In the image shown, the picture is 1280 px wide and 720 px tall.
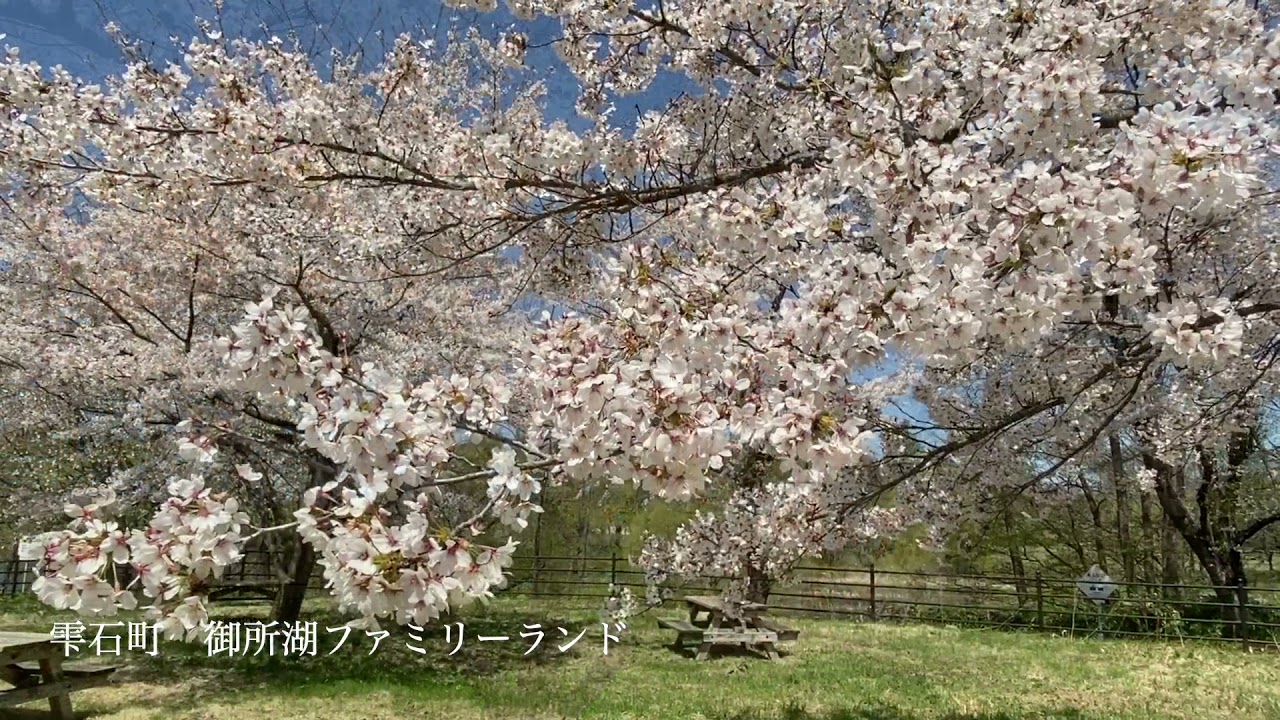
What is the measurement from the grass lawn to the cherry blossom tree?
56.5 inches

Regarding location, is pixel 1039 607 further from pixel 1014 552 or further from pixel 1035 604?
pixel 1014 552

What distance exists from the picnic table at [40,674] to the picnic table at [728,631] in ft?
18.3

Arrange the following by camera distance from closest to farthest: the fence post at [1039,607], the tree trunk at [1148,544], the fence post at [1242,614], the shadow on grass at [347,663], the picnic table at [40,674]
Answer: the picnic table at [40,674]
the shadow on grass at [347,663]
the fence post at [1242,614]
the fence post at [1039,607]
the tree trunk at [1148,544]

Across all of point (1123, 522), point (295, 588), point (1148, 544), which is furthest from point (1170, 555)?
point (295, 588)

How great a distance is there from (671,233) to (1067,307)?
6.81ft

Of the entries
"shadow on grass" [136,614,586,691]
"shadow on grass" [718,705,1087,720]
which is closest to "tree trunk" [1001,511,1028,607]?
"shadow on grass" [136,614,586,691]

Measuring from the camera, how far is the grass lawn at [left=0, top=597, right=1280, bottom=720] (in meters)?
6.12

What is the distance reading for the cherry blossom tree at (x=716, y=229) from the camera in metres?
2.24

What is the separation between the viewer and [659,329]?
2660 mm

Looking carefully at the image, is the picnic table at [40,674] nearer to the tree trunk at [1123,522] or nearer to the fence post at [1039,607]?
the fence post at [1039,607]

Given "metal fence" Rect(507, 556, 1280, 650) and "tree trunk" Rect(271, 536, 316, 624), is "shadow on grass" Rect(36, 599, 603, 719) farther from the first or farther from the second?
"metal fence" Rect(507, 556, 1280, 650)

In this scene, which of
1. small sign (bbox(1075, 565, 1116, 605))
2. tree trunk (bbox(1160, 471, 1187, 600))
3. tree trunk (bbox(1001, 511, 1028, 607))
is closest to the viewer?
small sign (bbox(1075, 565, 1116, 605))

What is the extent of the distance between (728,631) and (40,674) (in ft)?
20.4

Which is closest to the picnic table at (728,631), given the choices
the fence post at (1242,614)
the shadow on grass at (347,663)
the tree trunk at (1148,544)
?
the shadow on grass at (347,663)
